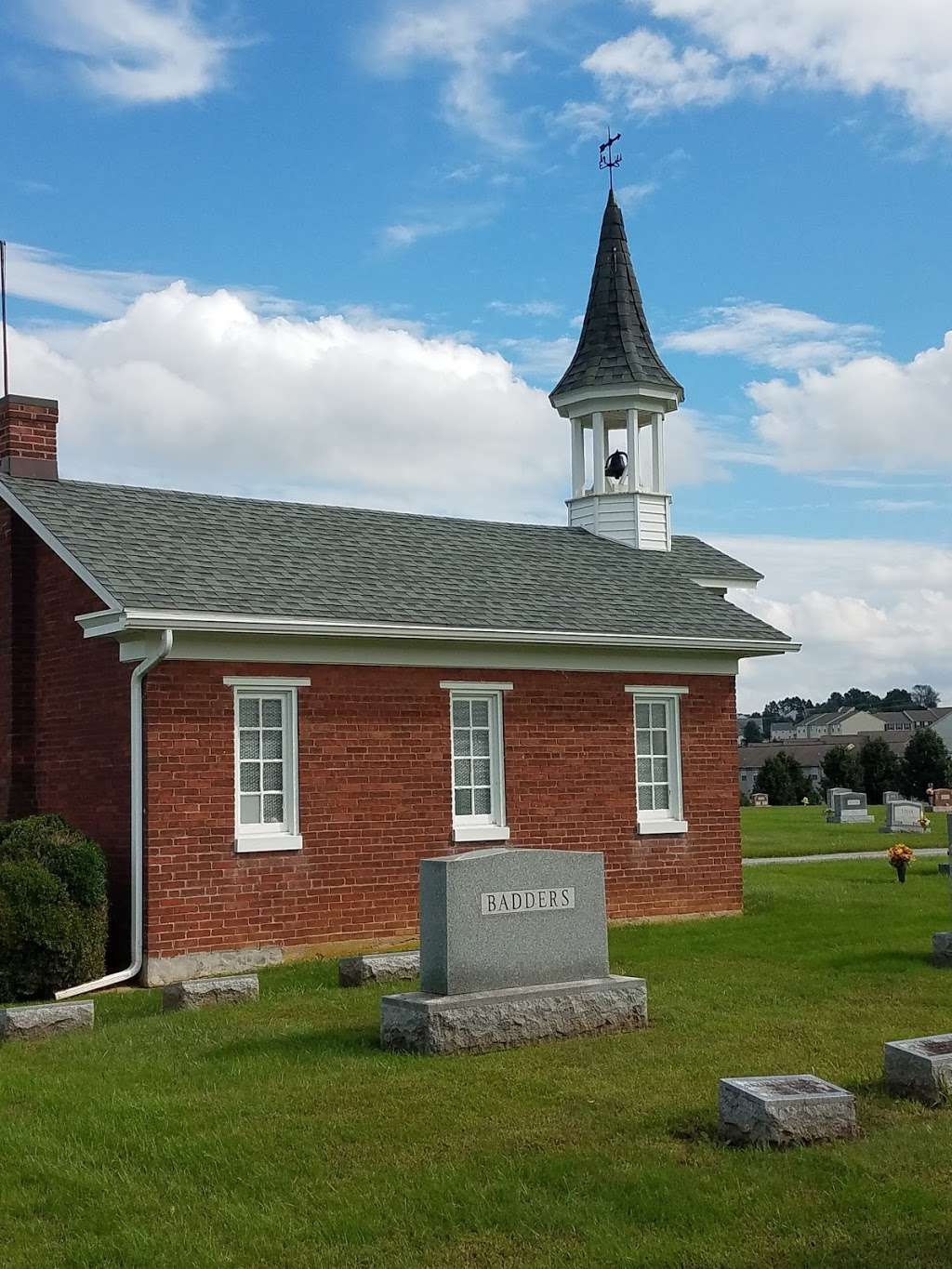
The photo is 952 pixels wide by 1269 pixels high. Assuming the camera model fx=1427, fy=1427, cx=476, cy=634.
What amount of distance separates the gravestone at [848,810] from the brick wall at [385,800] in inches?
861

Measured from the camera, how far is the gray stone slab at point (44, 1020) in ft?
34.1

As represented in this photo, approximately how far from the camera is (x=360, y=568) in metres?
16.3

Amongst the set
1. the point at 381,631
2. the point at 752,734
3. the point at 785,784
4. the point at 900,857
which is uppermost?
the point at 752,734

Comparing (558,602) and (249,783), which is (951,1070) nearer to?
(249,783)

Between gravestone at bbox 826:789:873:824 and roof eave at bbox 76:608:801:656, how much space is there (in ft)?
71.3

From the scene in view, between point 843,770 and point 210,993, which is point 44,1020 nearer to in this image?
point 210,993

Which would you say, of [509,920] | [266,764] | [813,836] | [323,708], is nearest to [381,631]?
[323,708]

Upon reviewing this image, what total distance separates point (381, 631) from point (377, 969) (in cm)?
388

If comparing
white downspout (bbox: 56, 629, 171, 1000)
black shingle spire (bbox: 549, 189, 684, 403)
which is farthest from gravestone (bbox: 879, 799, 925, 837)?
white downspout (bbox: 56, 629, 171, 1000)

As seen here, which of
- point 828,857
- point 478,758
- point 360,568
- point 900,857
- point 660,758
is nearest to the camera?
point 478,758

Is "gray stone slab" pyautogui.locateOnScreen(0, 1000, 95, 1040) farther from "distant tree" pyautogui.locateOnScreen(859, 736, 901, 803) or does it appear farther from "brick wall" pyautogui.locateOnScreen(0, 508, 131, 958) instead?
"distant tree" pyautogui.locateOnScreen(859, 736, 901, 803)

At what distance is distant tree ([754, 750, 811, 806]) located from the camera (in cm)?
5922

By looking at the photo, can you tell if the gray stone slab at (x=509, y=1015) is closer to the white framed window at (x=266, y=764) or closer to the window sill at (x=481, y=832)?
the white framed window at (x=266, y=764)

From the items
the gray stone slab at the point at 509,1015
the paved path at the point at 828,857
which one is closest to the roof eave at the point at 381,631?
the gray stone slab at the point at 509,1015
